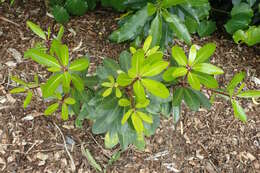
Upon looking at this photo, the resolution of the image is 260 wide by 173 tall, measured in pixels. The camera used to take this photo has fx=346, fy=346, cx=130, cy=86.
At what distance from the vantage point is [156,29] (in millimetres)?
1717

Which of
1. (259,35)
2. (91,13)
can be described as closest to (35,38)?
(91,13)

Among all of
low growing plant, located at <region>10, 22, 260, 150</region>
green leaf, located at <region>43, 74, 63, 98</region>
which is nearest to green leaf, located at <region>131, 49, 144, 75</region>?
low growing plant, located at <region>10, 22, 260, 150</region>

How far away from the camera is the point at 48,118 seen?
1.95m

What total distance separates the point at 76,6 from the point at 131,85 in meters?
1.11

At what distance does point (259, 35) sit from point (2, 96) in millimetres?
1602

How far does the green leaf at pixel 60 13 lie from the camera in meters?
2.18

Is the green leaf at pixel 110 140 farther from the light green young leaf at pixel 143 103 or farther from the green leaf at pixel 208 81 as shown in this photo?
the green leaf at pixel 208 81

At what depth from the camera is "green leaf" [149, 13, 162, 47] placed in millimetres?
1699

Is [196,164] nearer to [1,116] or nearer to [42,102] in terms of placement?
[42,102]

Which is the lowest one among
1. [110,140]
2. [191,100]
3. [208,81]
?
[110,140]

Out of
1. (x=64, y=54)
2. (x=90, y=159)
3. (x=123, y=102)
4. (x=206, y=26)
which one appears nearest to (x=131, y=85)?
(x=123, y=102)

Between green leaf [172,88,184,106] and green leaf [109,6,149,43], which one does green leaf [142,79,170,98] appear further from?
green leaf [109,6,149,43]

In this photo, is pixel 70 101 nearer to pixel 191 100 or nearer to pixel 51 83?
pixel 51 83

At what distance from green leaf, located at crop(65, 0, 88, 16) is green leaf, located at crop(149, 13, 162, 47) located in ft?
2.17
